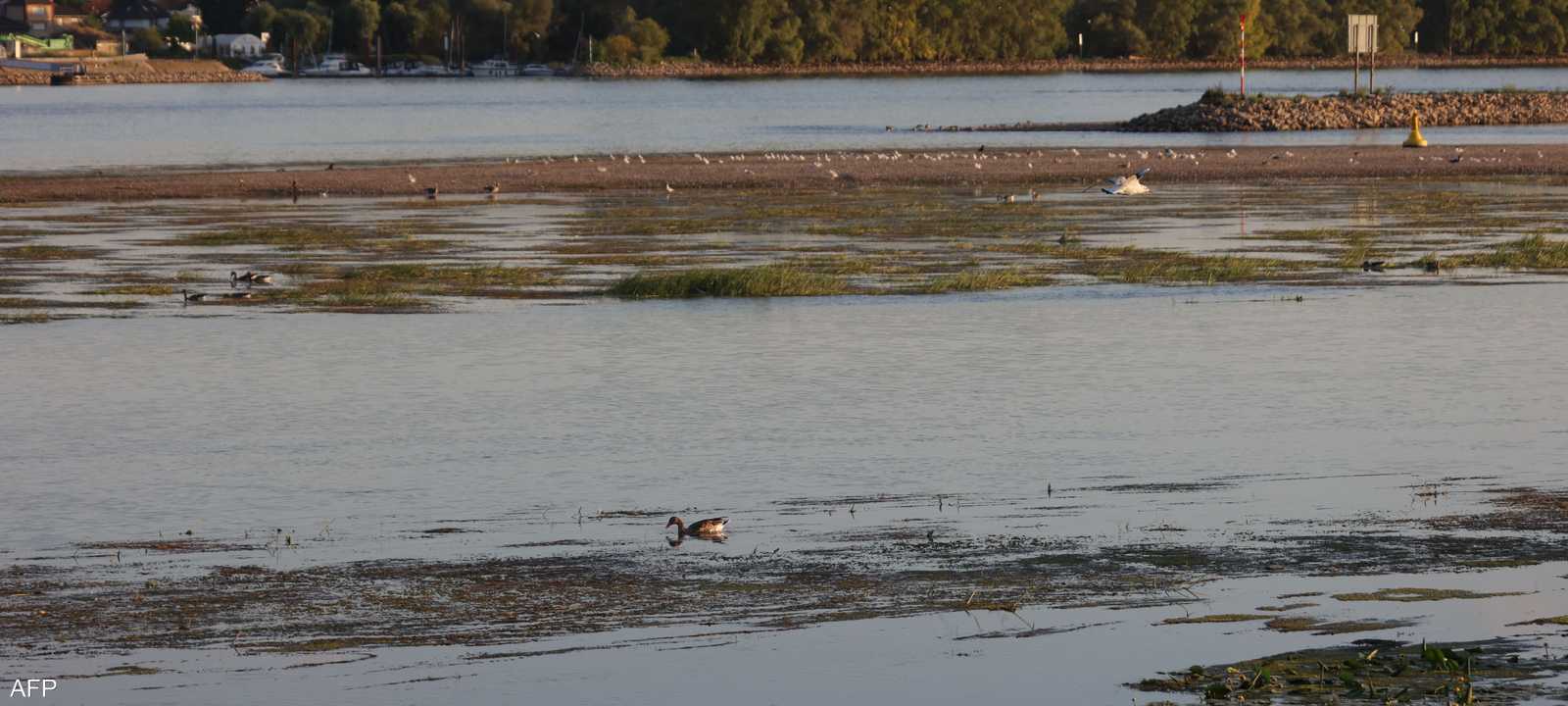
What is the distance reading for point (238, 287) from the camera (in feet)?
99.2

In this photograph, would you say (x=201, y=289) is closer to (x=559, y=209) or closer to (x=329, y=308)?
(x=329, y=308)

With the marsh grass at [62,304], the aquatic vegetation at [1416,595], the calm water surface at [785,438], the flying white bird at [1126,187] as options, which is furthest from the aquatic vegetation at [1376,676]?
the flying white bird at [1126,187]

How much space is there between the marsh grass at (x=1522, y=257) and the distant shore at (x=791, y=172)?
1884 centimetres

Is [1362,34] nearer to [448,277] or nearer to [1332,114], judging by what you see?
[1332,114]

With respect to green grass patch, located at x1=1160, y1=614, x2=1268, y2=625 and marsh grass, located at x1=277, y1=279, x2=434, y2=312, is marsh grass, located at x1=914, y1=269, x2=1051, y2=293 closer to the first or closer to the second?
marsh grass, located at x1=277, y1=279, x2=434, y2=312

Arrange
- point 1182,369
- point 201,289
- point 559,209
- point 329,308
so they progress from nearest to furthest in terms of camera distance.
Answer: point 1182,369 < point 329,308 < point 201,289 < point 559,209

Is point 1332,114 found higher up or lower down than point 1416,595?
lower down

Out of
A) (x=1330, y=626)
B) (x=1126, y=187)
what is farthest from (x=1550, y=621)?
(x=1126, y=187)

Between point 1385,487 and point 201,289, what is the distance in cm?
1944

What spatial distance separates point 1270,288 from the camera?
1153 inches

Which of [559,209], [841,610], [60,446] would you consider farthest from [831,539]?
[559,209]

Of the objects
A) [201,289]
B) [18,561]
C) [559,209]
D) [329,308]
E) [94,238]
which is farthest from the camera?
[559,209]

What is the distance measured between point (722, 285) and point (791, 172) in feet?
89.5

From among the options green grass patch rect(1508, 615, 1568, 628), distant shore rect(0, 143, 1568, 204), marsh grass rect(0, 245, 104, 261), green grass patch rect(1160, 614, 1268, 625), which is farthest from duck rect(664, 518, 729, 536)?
distant shore rect(0, 143, 1568, 204)
